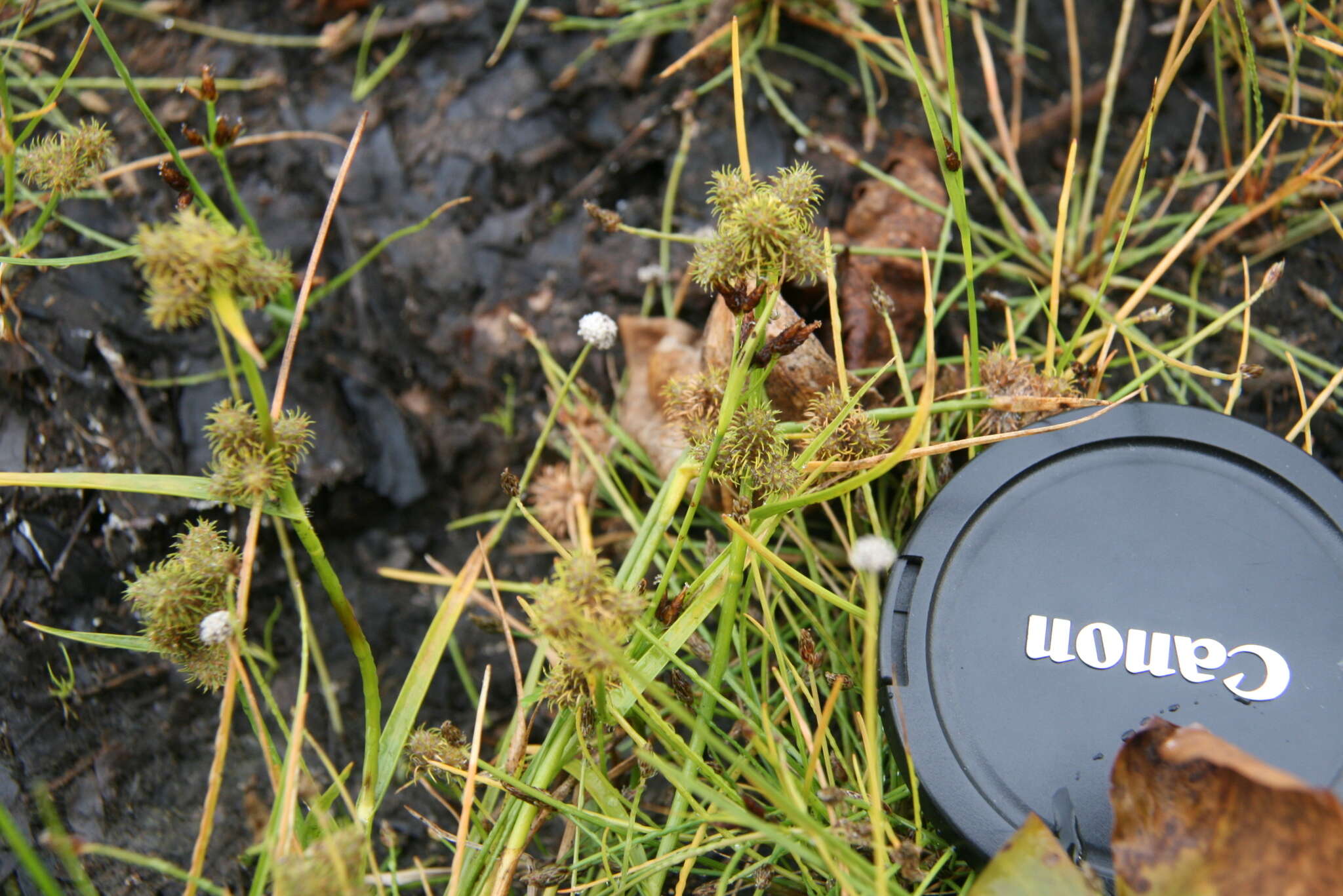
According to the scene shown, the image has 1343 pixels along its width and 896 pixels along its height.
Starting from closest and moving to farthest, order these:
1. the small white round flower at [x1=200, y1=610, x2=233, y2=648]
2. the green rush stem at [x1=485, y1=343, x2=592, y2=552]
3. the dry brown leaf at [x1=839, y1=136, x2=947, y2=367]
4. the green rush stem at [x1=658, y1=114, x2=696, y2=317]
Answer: the small white round flower at [x1=200, y1=610, x2=233, y2=648], the green rush stem at [x1=485, y1=343, x2=592, y2=552], the dry brown leaf at [x1=839, y1=136, x2=947, y2=367], the green rush stem at [x1=658, y1=114, x2=696, y2=317]

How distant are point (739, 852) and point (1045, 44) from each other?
1.83 meters

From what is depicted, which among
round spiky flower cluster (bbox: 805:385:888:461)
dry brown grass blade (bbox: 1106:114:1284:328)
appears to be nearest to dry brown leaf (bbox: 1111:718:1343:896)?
round spiky flower cluster (bbox: 805:385:888:461)

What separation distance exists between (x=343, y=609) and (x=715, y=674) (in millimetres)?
515

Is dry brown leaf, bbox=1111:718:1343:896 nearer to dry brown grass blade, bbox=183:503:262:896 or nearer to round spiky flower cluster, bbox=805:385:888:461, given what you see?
round spiky flower cluster, bbox=805:385:888:461

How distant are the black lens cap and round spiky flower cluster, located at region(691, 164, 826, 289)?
515 mm

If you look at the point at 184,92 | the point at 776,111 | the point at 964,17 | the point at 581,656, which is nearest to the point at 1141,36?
the point at 964,17

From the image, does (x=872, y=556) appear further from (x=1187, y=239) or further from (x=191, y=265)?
(x=1187, y=239)

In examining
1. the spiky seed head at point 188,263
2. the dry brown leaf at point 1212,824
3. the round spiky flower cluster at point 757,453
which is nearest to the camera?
the spiky seed head at point 188,263

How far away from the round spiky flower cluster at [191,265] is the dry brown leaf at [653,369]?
858 mm

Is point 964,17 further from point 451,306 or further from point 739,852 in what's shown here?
point 739,852

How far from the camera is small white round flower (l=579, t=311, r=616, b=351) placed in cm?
143

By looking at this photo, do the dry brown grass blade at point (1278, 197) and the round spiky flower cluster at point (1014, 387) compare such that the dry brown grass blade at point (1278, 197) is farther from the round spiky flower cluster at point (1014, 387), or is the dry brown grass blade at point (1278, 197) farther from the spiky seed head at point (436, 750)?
the spiky seed head at point (436, 750)

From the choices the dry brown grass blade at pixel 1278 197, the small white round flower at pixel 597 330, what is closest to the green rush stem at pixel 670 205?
the small white round flower at pixel 597 330

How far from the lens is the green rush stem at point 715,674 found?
1.18 m
